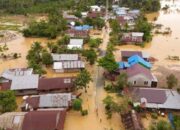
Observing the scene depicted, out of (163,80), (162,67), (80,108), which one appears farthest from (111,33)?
(80,108)

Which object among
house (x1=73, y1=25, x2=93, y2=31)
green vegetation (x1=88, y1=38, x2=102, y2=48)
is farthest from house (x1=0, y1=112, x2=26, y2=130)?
house (x1=73, y1=25, x2=93, y2=31)

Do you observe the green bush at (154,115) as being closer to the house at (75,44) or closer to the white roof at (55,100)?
the white roof at (55,100)

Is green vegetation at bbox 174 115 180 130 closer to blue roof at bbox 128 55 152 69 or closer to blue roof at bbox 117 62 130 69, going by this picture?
blue roof at bbox 128 55 152 69

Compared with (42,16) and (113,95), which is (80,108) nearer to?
(113,95)

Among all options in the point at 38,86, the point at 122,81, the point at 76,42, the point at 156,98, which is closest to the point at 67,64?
the point at 38,86

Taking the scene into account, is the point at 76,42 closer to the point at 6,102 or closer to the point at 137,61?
the point at 137,61

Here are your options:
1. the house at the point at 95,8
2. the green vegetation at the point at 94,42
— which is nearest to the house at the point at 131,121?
the green vegetation at the point at 94,42
